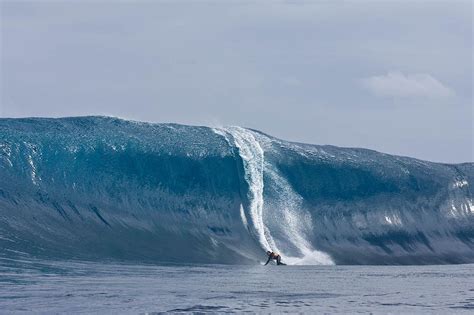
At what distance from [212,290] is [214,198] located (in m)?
20.2

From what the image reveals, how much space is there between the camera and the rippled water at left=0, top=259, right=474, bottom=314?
23297mm

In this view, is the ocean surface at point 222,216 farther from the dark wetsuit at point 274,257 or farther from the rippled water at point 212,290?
the dark wetsuit at point 274,257

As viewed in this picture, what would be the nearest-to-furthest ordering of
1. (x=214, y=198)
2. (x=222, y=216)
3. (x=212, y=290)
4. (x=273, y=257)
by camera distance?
(x=212, y=290), (x=273, y=257), (x=222, y=216), (x=214, y=198)

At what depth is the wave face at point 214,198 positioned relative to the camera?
1633 inches

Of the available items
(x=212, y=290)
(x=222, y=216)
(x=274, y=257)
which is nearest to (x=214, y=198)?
(x=222, y=216)

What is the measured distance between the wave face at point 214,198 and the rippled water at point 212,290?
207 inches

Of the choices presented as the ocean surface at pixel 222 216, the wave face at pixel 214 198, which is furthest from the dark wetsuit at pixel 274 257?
the wave face at pixel 214 198

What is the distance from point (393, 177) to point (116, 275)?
84.7 feet

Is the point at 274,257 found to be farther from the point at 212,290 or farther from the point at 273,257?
the point at 212,290

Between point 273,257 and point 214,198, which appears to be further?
point 214,198

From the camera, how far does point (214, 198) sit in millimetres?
47156

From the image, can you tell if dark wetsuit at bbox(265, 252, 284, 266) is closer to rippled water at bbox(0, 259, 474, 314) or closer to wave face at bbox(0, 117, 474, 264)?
wave face at bbox(0, 117, 474, 264)

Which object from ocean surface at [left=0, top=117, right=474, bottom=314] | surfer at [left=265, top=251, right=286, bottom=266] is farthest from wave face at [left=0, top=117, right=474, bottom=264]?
surfer at [left=265, top=251, right=286, bottom=266]

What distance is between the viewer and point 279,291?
27547 mm
